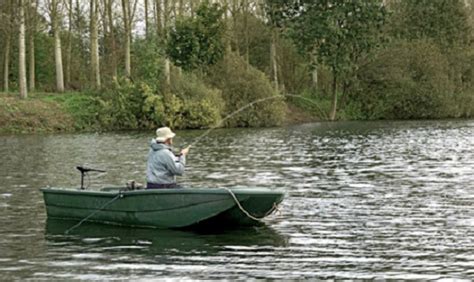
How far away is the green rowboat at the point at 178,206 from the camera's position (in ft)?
42.6

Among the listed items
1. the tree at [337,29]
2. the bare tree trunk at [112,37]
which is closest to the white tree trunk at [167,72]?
the bare tree trunk at [112,37]

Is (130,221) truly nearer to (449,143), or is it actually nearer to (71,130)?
(449,143)

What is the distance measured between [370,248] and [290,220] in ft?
9.30

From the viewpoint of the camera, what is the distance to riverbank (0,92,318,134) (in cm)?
4262

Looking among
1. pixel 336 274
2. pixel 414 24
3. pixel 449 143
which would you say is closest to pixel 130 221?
pixel 336 274

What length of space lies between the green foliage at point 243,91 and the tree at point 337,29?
6284mm

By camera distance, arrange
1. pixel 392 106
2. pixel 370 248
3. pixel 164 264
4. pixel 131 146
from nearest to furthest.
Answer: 1. pixel 164 264
2. pixel 370 248
3. pixel 131 146
4. pixel 392 106

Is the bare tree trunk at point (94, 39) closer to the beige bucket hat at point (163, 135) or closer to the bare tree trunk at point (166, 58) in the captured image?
the bare tree trunk at point (166, 58)

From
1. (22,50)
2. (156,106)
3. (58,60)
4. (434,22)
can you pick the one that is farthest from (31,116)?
(434,22)

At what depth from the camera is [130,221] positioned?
13836 millimetres

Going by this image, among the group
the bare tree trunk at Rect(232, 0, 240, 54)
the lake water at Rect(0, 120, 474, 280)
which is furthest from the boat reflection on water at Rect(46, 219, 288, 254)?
the bare tree trunk at Rect(232, 0, 240, 54)

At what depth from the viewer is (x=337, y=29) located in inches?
2180

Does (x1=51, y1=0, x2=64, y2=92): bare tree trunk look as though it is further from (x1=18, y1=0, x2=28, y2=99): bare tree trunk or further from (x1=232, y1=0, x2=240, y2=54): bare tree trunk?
(x1=232, y1=0, x2=240, y2=54): bare tree trunk

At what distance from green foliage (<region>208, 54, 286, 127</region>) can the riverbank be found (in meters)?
8.61
